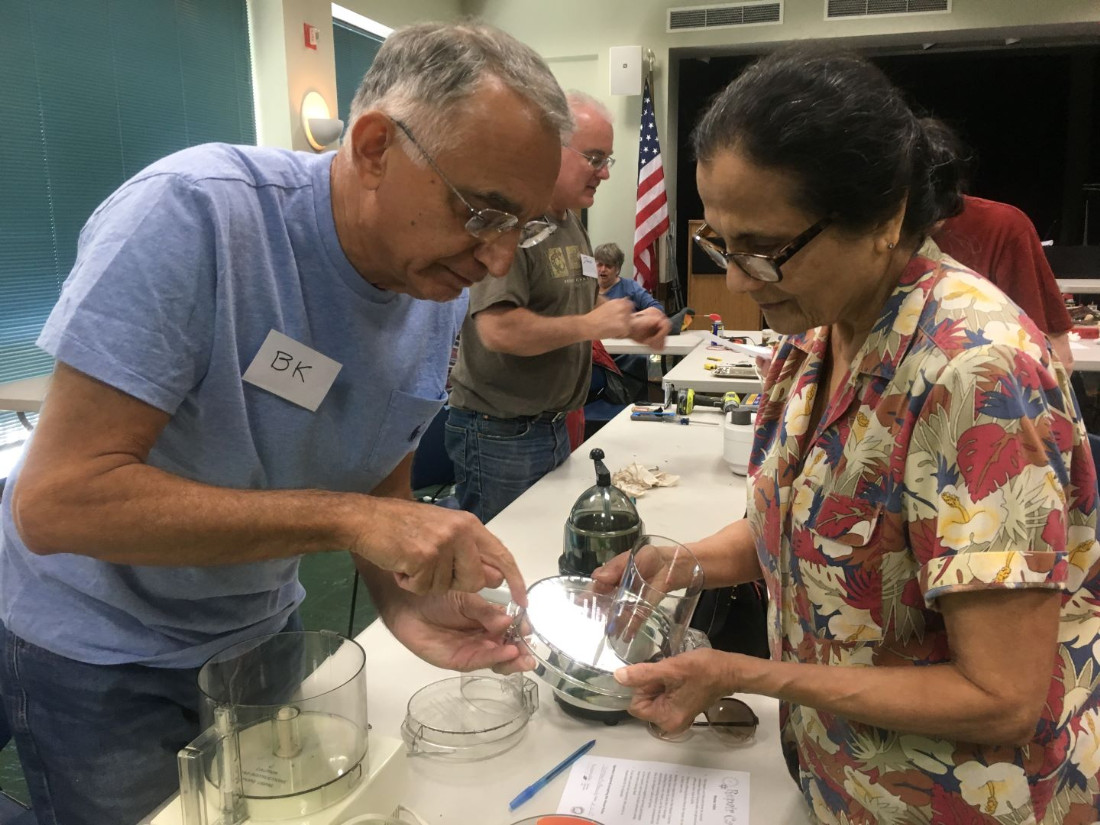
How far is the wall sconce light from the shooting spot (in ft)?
16.7

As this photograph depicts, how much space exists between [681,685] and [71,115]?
4.11 meters

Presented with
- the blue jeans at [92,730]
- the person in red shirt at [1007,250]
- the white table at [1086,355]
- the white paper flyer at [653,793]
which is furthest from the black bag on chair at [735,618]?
the white table at [1086,355]

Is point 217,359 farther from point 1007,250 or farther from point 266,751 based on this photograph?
point 1007,250

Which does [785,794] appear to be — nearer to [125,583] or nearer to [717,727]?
[717,727]

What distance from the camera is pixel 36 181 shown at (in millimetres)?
3742

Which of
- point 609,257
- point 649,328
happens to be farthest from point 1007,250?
point 609,257

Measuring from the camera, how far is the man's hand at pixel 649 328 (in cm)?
251

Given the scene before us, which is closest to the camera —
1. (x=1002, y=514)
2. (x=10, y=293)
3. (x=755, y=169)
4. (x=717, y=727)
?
(x=1002, y=514)

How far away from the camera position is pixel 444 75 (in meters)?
1.02

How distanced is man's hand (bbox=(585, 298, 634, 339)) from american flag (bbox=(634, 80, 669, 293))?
5.09 m

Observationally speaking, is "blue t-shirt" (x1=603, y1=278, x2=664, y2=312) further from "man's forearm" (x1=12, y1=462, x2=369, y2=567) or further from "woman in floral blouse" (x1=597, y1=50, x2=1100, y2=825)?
"man's forearm" (x1=12, y1=462, x2=369, y2=567)

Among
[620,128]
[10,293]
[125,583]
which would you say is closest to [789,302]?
[125,583]

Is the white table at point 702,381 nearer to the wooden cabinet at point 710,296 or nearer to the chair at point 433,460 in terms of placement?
the chair at point 433,460

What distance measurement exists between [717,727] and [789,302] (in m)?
0.65
